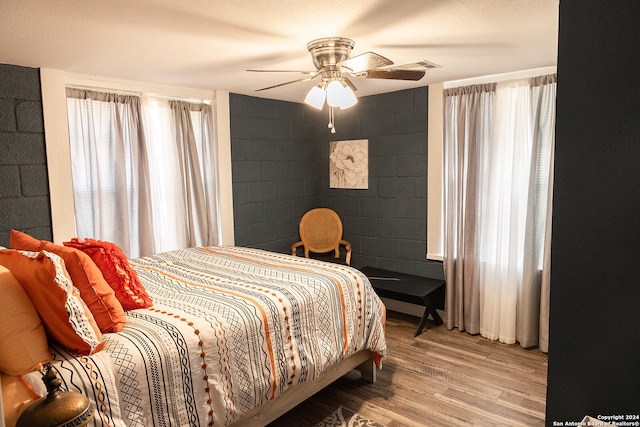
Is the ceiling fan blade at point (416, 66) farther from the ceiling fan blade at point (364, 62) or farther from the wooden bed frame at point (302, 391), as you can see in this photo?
the wooden bed frame at point (302, 391)

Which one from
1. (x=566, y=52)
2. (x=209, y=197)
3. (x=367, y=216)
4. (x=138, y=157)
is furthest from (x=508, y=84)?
(x=138, y=157)

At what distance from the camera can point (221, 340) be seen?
1985 millimetres

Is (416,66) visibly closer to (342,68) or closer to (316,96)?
(342,68)

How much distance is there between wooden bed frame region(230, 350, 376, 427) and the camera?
7.18 ft

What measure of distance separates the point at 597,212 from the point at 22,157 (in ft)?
11.6

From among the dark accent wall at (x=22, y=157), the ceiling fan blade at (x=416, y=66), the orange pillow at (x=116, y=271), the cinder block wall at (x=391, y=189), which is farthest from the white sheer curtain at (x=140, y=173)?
the ceiling fan blade at (x=416, y=66)

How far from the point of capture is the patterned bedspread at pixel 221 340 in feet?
5.45

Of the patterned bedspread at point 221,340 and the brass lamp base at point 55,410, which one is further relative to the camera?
the patterned bedspread at point 221,340

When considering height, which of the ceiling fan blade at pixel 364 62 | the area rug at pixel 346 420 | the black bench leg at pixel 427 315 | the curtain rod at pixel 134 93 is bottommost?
the area rug at pixel 346 420

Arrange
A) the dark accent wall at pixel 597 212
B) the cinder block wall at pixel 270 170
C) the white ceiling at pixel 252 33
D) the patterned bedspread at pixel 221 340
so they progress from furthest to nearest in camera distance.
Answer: the cinder block wall at pixel 270 170 < the white ceiling at pixel 252 33 < the patterned bedspread at pixel 221 340 < the dark accent wall at pixel 597 212

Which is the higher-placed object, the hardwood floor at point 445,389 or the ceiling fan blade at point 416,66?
the ceiling fan blade at point 416,66

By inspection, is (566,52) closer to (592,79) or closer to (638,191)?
(592,79)

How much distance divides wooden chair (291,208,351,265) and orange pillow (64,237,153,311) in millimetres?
2798

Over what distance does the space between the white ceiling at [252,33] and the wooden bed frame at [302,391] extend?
2062mm
